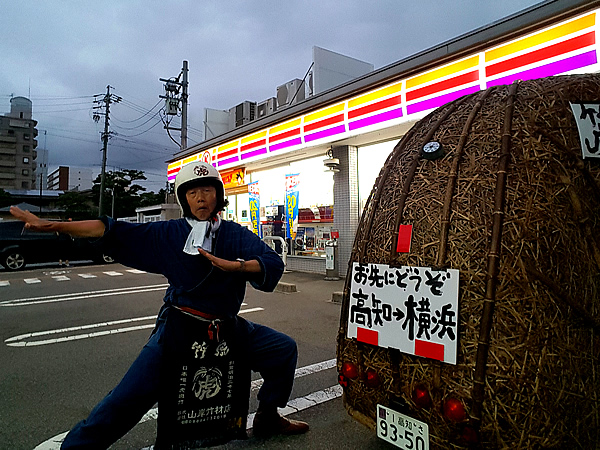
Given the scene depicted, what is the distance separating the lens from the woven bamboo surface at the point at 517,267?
1.72 metres

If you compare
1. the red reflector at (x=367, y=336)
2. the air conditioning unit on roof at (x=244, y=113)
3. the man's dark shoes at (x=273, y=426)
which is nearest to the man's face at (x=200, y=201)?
the red reflector at (x=367, y=336)

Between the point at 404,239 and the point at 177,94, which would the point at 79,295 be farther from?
the point at 177,94


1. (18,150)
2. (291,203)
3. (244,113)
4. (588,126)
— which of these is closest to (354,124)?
(291,203)

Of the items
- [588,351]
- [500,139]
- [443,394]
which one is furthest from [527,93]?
[443,394]

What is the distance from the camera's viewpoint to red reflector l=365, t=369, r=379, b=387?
214cm

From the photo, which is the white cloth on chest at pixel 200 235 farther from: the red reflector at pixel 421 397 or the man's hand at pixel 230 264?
the red reflector at pixel 421 397

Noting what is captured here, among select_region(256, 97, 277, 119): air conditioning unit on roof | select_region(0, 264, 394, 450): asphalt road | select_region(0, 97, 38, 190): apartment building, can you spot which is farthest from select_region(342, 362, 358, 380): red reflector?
select_region(0, 97, 38, 190): apartment building

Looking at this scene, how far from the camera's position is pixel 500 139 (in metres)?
2.06

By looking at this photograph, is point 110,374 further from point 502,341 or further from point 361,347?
point 502,341

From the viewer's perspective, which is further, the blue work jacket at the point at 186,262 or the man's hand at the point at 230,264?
the blue work jacket at the point at 186,262

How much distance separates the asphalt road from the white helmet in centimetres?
175

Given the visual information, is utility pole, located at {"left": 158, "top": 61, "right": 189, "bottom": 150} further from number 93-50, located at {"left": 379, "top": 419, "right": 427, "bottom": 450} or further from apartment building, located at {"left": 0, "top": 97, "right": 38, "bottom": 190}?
apartment building, located at {"left": 0, "top": 97, "right": 38, "bottom": 190}

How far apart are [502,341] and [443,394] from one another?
38cm

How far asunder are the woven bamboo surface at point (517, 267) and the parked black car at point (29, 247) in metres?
14.0
